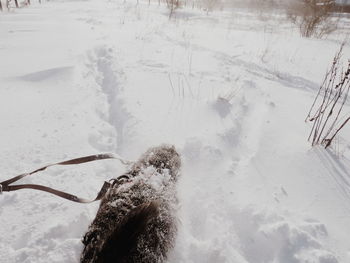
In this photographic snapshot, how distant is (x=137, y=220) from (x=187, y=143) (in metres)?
1.44

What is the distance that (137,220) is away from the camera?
3.92 feet

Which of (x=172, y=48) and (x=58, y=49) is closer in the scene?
(x=58, y=49)

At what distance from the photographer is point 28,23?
6176 millimetres

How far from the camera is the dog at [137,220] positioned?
1135 mm

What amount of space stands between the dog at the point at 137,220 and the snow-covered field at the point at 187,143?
0.27 meters

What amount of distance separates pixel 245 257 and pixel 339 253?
1.98ft

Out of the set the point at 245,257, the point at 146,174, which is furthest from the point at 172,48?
the point at 245,257

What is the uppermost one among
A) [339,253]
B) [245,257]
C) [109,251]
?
[109,251]

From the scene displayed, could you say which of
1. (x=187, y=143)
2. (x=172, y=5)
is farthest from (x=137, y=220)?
(x=172, y=5)

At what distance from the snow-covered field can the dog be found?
10.5 inches

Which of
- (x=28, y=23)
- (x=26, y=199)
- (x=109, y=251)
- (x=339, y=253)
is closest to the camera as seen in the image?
(x=109, y=251)

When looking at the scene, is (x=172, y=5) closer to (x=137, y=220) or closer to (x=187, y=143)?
(x=187, y=143)

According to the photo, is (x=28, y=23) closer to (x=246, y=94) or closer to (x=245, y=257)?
(x=246, y=94)

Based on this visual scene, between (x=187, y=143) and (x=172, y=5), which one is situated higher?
(x=172, y=5)
